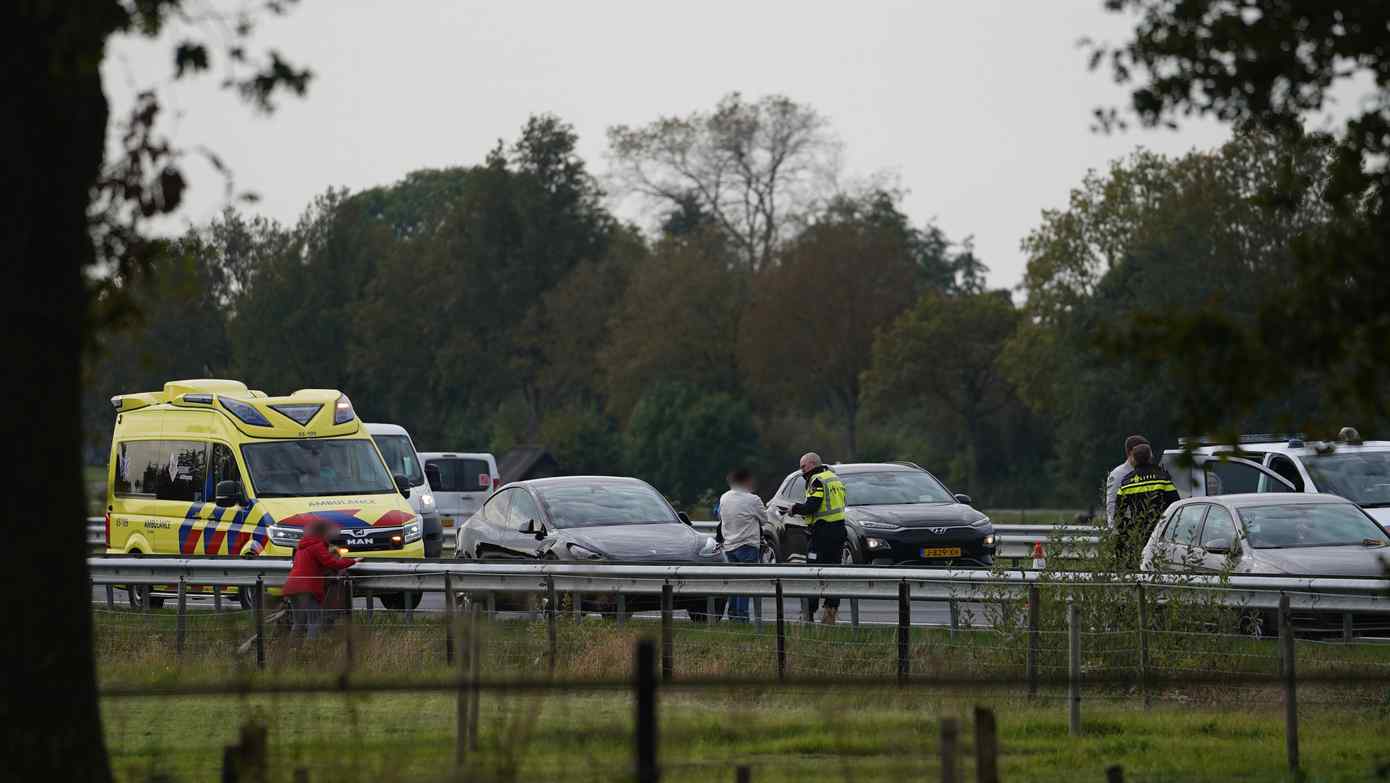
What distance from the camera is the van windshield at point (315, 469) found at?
21797mm

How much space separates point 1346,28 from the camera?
6777 millimetres

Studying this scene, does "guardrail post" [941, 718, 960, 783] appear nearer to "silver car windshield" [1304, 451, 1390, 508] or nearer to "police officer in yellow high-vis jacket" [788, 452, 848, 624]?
"police officer in yellow high-vis jacket" [788, 452, 848, 624]

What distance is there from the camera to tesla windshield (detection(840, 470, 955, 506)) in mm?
24094

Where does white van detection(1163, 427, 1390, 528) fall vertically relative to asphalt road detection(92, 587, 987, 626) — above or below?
above

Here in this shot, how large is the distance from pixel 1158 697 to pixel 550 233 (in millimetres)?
75168

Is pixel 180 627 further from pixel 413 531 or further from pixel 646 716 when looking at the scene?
pixel 646 716

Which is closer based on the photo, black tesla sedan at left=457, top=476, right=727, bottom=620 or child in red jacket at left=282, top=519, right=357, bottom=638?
child in red jacket at left=282, top=519, right=357, bottom=638

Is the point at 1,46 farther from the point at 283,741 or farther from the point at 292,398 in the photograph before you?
the point at 292,398

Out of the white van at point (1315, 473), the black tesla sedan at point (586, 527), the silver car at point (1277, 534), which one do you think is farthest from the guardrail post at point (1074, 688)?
the white van at point (1315, 473)

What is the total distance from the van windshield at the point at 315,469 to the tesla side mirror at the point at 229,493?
0.18m

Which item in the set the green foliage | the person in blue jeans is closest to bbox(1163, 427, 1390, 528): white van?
the person in blue jeans

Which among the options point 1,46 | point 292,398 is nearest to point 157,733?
point 1,46

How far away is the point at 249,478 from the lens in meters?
21.6

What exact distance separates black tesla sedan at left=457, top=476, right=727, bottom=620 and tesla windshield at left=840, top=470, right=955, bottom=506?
378 centimetres
